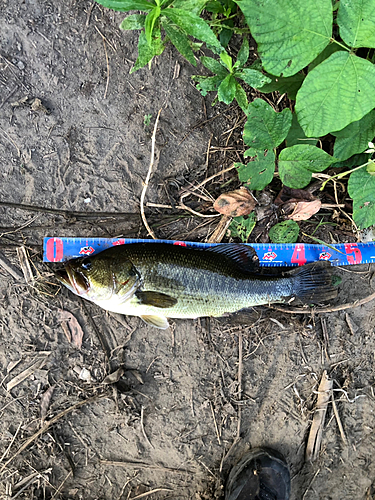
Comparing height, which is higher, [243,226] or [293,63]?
[293,63]

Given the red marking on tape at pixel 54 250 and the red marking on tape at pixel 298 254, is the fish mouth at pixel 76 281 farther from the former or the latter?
the red marking on tape at pixel 298 254

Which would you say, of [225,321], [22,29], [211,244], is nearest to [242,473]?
[225,321]

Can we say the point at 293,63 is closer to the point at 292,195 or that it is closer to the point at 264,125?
the point at 264,125

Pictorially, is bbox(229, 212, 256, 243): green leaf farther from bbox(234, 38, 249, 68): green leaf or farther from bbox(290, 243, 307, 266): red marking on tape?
bbox(234, 38, 249, 68): green leaf

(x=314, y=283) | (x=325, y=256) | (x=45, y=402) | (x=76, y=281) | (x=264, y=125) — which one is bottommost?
(x=45, y=402)

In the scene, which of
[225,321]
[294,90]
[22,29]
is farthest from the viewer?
[225,321]

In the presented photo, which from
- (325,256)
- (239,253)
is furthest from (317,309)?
(239,253)

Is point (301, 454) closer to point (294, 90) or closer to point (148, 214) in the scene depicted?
point (148, 214)
